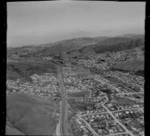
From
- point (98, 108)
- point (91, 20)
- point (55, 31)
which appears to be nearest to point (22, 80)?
point (55, 31)

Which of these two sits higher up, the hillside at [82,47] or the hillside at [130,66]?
the hillside at [82,47]

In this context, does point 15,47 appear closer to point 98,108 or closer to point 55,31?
point 55,31

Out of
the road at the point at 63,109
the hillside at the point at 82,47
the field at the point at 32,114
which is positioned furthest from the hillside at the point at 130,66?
the field at the point at 32,114

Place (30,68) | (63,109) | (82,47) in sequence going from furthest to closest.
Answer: (82,47)
(30,68)
(63,109)

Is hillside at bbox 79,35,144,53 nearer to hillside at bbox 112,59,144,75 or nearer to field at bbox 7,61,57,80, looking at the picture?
hillside at bbox 112,59,144,75

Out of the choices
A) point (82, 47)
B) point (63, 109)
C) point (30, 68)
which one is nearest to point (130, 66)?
point (82, 47)

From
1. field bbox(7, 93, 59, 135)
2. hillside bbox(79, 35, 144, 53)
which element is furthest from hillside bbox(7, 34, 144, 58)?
field bbox(7, 93, 59, 135)

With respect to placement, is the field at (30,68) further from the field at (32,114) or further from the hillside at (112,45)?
the hillside at (112,45)

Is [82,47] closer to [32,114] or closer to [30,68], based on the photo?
[30,68]
